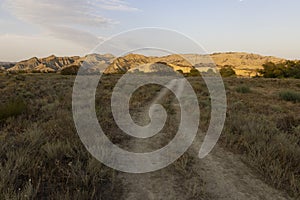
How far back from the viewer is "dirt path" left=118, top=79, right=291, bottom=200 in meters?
3.95

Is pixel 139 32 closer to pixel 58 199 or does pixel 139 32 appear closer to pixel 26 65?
pixel 58 199

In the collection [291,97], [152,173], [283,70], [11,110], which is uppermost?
[11,110]

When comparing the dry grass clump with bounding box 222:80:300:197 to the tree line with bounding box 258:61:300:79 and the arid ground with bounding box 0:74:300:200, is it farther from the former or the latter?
the tree line with bounding box 258:61:300:79

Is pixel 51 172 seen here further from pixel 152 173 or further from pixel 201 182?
pixel 201 182

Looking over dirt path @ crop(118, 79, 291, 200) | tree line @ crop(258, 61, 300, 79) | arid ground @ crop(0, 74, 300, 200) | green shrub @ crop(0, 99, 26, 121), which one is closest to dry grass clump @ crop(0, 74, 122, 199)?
arid ground @ crop(0, 74, 300, 200)

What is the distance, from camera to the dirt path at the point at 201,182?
395cm

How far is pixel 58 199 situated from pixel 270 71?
6068 cm

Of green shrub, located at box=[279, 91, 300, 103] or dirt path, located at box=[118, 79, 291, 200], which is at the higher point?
dirt path, located at box=[118, 79, 291, 200]

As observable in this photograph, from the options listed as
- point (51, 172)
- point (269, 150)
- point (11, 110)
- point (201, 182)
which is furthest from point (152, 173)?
point (11, 110)

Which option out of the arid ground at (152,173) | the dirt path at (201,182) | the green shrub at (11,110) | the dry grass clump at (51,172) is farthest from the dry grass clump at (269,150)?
the green shrub at (11,110)

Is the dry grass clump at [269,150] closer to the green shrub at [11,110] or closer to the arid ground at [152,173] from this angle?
the arid ground at [152,173]

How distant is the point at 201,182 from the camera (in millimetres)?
4352

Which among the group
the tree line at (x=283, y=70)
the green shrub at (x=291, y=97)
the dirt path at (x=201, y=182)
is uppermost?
the dirt path at (x=201, y=182)

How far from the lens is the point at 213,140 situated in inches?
266
